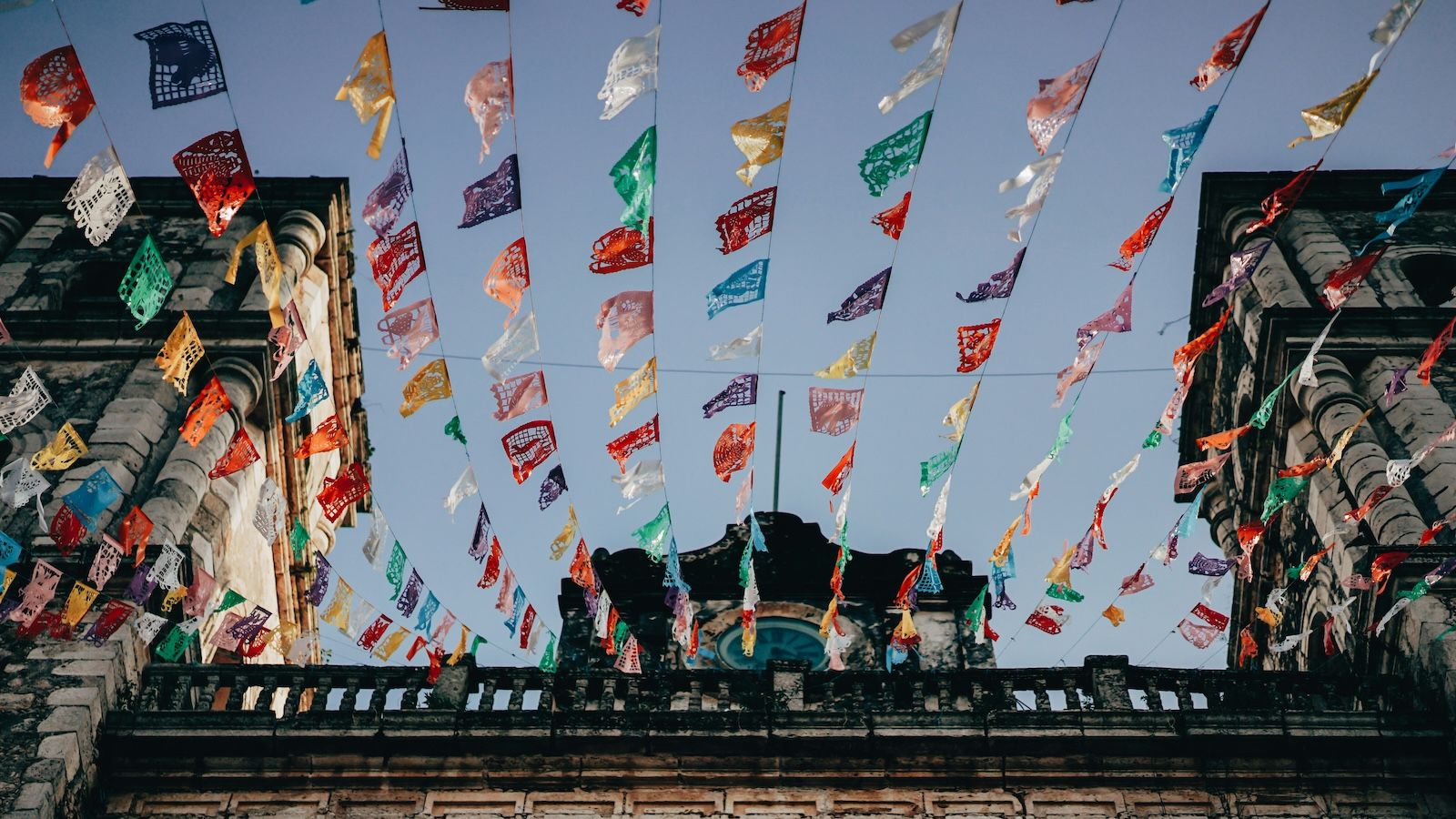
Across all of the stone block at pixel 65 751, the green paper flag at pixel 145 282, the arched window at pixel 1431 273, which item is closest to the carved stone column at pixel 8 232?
the green paper flag at pixel 145 282

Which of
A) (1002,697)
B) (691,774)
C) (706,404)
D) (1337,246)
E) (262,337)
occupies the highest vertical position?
(1337,246)

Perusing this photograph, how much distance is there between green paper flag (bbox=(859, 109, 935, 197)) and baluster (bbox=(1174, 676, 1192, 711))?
5.11 metres

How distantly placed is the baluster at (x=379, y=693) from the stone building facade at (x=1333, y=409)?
9.00m

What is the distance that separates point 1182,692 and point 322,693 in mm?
7587

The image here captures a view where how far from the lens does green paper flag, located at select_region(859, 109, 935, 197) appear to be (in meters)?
11.6

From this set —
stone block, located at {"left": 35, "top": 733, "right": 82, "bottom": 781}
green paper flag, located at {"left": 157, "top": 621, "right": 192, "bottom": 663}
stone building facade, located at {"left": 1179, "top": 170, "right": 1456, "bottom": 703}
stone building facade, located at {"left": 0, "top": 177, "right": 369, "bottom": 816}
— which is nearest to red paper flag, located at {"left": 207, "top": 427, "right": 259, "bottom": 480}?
stone building facade, located at {"left": 0, "top": 177, "right": 369, "bottom": 816}

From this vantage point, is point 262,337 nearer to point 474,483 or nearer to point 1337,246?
point 474,483

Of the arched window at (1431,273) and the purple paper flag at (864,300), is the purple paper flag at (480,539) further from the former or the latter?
the arched window at (1431,273)

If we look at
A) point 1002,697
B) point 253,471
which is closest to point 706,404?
point 1002,697

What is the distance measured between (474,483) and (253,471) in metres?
4.49

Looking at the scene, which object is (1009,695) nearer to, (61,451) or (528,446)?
(528,446)

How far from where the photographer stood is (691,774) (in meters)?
11.3

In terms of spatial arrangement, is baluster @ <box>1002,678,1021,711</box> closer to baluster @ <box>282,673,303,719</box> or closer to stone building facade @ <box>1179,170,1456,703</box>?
stone building facade @ <box>1179,170,1456,703</box>

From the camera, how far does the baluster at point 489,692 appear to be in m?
12.1
